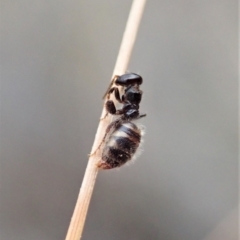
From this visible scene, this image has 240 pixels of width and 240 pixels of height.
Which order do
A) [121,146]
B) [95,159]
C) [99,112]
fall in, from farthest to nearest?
[99,112], [121,146], [95,159]

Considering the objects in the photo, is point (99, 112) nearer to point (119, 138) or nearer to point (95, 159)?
point (119, 138)

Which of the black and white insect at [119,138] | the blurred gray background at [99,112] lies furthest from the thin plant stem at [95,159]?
the blurred gray background at [99,112]

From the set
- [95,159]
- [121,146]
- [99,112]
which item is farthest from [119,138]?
[99,112]

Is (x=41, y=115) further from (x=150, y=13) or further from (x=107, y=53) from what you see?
(x=150, y=13)

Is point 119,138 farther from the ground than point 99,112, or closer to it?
closer to it

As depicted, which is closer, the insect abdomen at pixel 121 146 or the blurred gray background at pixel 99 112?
the insect abdomen at pixel 121 146

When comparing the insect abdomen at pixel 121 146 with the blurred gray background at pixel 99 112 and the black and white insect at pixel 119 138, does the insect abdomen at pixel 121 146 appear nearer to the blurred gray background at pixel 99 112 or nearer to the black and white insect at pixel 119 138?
the black and white insect at pixel 119 138

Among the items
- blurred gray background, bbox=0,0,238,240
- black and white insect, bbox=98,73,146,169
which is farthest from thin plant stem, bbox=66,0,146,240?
blurred gray background, bbox=0,0,238,240
